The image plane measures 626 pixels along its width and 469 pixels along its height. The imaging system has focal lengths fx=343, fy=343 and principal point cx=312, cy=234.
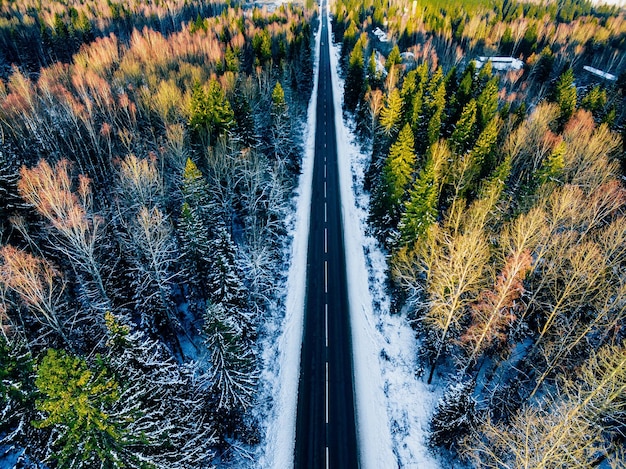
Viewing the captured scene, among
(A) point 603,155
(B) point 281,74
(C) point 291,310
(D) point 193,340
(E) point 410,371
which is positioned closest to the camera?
(E) point 410,371

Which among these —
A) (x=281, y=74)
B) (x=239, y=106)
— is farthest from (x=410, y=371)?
(x=281, y=74)

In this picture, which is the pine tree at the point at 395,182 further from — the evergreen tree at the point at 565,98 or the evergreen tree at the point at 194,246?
the evergreen tree at the point at 565,98

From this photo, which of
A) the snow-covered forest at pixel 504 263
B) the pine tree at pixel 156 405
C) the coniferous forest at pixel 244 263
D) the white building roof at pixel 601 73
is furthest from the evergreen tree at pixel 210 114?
the white building roof at pixel 601 73

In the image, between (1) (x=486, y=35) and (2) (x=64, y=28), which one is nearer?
(2) (x=64, y=28)

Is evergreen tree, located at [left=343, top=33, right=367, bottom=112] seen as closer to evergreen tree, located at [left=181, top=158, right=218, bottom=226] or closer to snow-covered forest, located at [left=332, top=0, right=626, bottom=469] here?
snow-covered forest, located at [left=332, top=0, right=626, bottom=469]

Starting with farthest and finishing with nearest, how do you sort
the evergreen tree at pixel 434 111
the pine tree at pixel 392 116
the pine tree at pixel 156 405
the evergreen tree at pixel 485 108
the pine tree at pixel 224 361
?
1. the evergreen tree at pixel 485 108
2. the pine tree at pixel 392 116
3. the evergreen tree at pixel 434 111
4. the pine tree at pixel 224 361
5. the pine tree at pixel 156 405

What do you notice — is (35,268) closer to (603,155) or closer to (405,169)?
(405,169)
